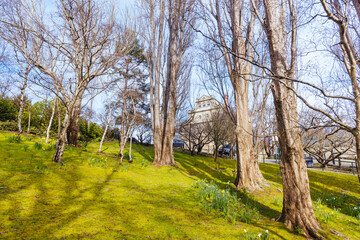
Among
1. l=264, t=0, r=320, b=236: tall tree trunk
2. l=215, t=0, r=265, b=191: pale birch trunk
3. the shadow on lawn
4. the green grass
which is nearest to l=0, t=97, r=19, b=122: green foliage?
the green grass

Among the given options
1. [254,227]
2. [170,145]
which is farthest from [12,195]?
[170,145]

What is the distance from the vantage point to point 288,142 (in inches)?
129

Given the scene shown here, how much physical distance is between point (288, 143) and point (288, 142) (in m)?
0.02

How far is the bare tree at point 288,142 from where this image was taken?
3107mm

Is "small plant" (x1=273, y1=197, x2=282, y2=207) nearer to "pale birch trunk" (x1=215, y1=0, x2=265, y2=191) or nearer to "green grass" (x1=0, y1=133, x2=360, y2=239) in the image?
"green grass" (x1=0, y1=133, x2=360, y2=239)

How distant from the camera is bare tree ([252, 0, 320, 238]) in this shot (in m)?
3.11

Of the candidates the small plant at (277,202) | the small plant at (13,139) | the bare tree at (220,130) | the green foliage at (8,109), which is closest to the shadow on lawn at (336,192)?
the small plant at (277,202)

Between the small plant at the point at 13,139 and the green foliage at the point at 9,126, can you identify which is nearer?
the small plant at the point at 13,139

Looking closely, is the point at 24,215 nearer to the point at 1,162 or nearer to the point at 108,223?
the point at 108,223

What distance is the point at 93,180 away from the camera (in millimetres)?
4605

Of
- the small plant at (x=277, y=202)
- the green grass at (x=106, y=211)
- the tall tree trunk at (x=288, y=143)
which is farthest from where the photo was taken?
the small plant at (x=277, y=202)

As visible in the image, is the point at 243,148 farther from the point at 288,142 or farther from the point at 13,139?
the point at 13,139

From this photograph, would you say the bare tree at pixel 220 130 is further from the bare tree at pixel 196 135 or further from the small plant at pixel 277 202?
the small plant at pixel 277 202

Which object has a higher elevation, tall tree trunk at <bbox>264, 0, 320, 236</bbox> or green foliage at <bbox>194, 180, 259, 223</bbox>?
tall tree trunk at <bbox>264, 0, 320, 236</bbox>
